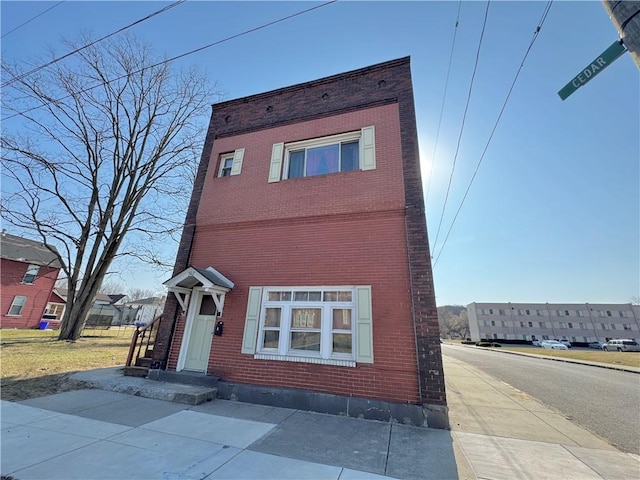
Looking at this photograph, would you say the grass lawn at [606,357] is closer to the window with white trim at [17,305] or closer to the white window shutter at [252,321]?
the white window shutter at [252,321]

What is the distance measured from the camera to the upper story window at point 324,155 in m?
7.83

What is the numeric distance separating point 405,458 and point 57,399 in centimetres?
706

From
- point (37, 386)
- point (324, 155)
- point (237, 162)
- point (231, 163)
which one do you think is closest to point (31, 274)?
point (37, 386)

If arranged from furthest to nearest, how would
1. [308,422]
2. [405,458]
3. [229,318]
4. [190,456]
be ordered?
[229,318], [308,422], [405,458], [190,456]

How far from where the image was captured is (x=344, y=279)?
658cm

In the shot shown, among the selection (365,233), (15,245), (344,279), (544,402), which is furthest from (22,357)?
(15,245)

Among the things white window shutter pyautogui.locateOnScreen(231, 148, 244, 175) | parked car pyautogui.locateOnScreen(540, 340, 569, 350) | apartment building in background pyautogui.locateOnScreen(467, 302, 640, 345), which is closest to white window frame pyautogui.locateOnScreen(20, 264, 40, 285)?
white window shutter pyautogui.locateOnScreen(231, 148, 244, 175)

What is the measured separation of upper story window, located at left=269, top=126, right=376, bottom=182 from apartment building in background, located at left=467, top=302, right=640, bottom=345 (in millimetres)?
78478

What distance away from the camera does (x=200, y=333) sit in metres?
7.60

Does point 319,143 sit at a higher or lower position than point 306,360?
higher

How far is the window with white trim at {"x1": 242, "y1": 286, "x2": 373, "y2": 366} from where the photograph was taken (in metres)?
6.09

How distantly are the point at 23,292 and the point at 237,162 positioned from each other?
30056mm

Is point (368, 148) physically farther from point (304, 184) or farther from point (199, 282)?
point (199, 282)

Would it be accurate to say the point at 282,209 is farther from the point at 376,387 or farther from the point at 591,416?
the point at 591,416
